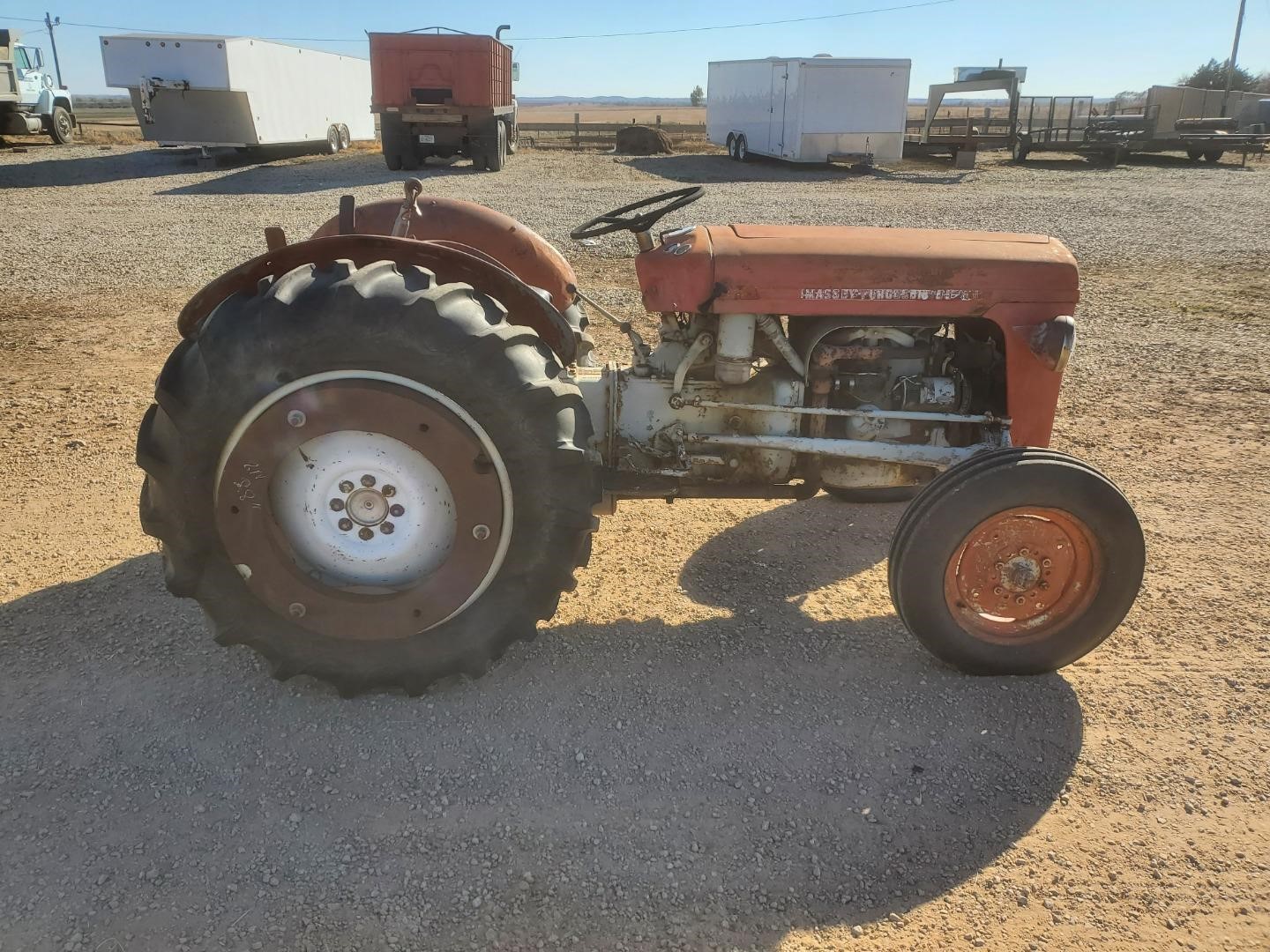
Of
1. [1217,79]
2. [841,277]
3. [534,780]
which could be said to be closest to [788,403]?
[841,277]

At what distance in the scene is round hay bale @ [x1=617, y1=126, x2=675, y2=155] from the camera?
1070 inches

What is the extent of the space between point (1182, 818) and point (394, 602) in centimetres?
237

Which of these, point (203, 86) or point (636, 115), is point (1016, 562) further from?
point (636, 115)

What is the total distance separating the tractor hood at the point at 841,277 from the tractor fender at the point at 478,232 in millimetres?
810

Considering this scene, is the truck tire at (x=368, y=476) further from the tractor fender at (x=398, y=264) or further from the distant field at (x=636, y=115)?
the distant field at (x=636, y=115)

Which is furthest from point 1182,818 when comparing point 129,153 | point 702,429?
point 129,153

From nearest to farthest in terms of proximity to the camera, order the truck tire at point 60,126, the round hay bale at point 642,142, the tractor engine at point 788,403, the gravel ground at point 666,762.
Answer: the gravel ground at point 666,762 → the tractor engine at point 788,403 → the truck tire at point 60,126 → the round hay bale at point 642,142

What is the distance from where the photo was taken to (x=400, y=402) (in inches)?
106

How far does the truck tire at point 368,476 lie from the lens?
104 inches

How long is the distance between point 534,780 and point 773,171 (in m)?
20.4

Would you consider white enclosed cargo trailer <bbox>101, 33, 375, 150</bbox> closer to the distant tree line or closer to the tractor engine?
the tractor engine

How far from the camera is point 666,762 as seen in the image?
277 cm

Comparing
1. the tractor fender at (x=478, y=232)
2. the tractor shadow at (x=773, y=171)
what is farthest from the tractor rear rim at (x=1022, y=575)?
the tractor shadow at (x=773, y=171)

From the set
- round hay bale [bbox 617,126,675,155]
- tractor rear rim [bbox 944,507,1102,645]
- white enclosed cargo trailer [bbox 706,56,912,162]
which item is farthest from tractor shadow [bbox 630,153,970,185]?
tractor rear rim [bbox 944,507,1102,645]
